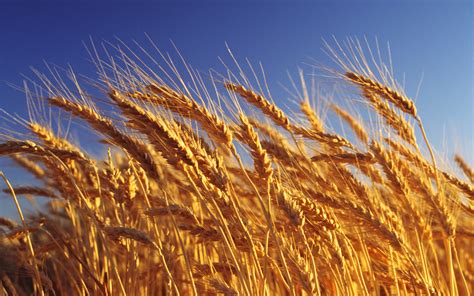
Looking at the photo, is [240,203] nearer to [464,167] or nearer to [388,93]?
[388,93]

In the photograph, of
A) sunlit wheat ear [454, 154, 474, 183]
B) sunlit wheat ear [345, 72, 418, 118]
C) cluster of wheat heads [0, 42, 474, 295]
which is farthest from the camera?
sunlit wheat ear [454, 154, 474, 183]

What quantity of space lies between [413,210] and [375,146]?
0.37m

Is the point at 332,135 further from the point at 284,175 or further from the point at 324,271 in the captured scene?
the point at 324,271

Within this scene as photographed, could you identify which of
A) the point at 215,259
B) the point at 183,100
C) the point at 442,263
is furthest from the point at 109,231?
the point at 442,263

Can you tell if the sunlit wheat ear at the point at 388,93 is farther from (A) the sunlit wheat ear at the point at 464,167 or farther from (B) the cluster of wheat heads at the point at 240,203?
(A) the sunlit wheat ear at the point at 464,167

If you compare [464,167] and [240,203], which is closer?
[240,203]

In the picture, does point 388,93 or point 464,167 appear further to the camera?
point 464,167

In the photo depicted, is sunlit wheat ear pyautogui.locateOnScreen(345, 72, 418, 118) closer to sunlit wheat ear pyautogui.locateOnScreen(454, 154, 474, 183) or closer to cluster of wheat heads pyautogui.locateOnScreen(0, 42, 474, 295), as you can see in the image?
cluster of wheat heads pyautogui.locateOnScreen(0, 42, 474, 295)

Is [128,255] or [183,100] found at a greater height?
[183,100]

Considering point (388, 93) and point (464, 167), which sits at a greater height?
point (464, 167)

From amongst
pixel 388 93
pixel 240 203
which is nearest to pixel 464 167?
pixel 388 93

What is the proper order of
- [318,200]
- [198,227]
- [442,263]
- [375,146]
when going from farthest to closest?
[442,263], [375,146], [318,200], [198,227]

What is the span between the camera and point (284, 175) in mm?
2160

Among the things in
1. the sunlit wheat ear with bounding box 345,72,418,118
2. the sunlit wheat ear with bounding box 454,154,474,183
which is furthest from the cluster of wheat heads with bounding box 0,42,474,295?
the sunlit wheat ear with bounding box 454,154,474,183
